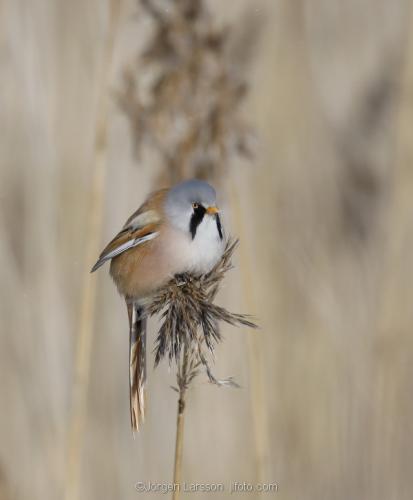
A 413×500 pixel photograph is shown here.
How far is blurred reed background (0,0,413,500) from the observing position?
3.17m

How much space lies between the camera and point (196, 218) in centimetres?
243

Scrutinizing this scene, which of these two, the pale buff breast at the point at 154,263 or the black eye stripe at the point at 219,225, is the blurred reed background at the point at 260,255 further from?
the black eye stripe at the point at 219,225

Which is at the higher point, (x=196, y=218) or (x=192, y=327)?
(x=196, y=218)

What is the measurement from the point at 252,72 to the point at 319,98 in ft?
1.16

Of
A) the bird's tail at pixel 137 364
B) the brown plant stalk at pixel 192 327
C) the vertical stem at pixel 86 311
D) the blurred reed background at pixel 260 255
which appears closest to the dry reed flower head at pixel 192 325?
the brown plant stalk at pixel 192 327

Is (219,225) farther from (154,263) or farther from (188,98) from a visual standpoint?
(188,98)

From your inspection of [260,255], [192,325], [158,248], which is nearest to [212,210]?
[158,248]

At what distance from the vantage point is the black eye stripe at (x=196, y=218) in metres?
2.40

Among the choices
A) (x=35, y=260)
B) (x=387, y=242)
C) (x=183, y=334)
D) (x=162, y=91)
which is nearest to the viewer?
(x=183, y=334)

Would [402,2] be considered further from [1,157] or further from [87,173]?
[1,157]

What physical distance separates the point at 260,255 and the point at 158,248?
122 cm

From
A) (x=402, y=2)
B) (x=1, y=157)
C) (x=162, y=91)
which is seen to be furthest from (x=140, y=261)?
(x=402, y=2)

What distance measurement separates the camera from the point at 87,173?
3.55m

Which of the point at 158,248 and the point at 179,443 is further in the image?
the point at 158,248
